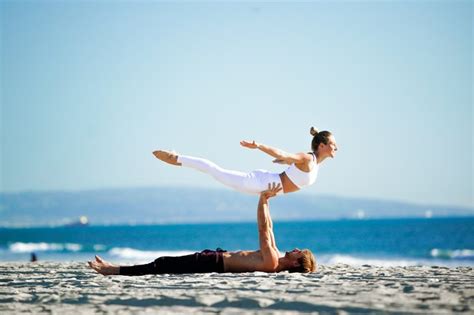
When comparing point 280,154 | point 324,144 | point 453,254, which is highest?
point 324,144

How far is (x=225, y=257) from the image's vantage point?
894cm

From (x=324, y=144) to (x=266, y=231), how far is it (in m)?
1.38

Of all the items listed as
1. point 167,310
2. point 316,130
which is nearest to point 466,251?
point 316,130

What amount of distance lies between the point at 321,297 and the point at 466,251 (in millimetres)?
41432

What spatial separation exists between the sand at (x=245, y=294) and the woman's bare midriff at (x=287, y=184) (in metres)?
1.08

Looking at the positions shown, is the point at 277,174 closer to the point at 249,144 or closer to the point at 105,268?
the point at 249,144

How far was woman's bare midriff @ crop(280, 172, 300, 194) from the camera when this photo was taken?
8.62 metres

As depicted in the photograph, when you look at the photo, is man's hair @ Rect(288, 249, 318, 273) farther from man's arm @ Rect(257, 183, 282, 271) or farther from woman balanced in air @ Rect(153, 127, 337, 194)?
woman balanced in air @ Rect(153, 127, 337, 194)

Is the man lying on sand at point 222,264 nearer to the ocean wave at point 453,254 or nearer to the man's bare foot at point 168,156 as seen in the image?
the man's bare foot at point 168,156

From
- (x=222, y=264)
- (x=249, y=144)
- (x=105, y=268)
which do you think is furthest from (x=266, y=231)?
(x=105, y=268)

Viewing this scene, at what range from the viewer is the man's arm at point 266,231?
27.8 feet

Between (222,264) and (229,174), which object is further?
(222,264)

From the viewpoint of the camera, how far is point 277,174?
8.76 m

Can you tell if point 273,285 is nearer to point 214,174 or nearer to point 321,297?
point 321,297
